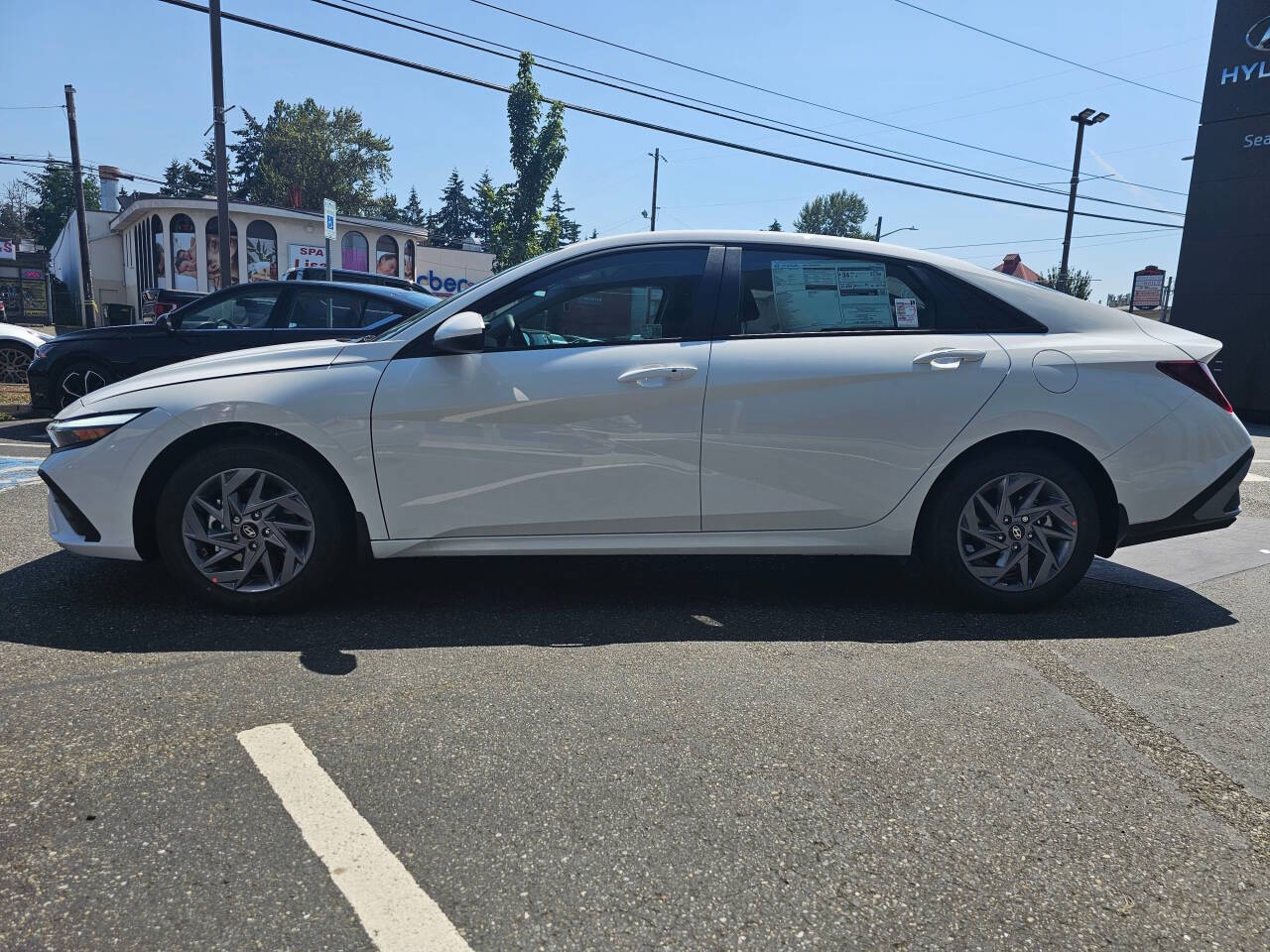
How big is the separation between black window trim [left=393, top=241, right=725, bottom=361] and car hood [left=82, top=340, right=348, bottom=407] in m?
Answer: 0.38

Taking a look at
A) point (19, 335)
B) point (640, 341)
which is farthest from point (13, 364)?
point (640, 341)

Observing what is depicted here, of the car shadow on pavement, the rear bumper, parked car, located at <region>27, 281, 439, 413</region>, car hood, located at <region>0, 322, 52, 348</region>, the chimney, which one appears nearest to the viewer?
A: the car shadow on pavement

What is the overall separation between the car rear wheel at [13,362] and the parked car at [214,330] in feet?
11.3

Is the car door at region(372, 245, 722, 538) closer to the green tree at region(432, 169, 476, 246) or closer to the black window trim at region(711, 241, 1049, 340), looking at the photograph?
the black window trim at region(711, 241, 1049, 340)

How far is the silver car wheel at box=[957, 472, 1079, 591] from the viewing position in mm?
3807

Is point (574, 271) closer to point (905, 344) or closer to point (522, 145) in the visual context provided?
point (905, 344)

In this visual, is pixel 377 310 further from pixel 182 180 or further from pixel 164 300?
pixel 182 180

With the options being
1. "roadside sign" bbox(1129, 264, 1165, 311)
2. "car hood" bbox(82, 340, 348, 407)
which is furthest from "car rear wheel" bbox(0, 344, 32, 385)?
"roadside sign" bbox(1129, 264, 1165, 311)

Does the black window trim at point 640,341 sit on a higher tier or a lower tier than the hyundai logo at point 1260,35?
lower

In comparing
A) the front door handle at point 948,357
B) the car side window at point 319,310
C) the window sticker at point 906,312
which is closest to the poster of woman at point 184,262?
the car side window at point 319,310

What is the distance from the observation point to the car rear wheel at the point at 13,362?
11.8 meters

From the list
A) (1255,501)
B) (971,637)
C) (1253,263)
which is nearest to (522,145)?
(1253,263)

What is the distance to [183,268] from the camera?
117 feet

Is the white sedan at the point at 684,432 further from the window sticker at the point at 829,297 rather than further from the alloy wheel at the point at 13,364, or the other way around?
the alloy wheel at the point at 13,364
